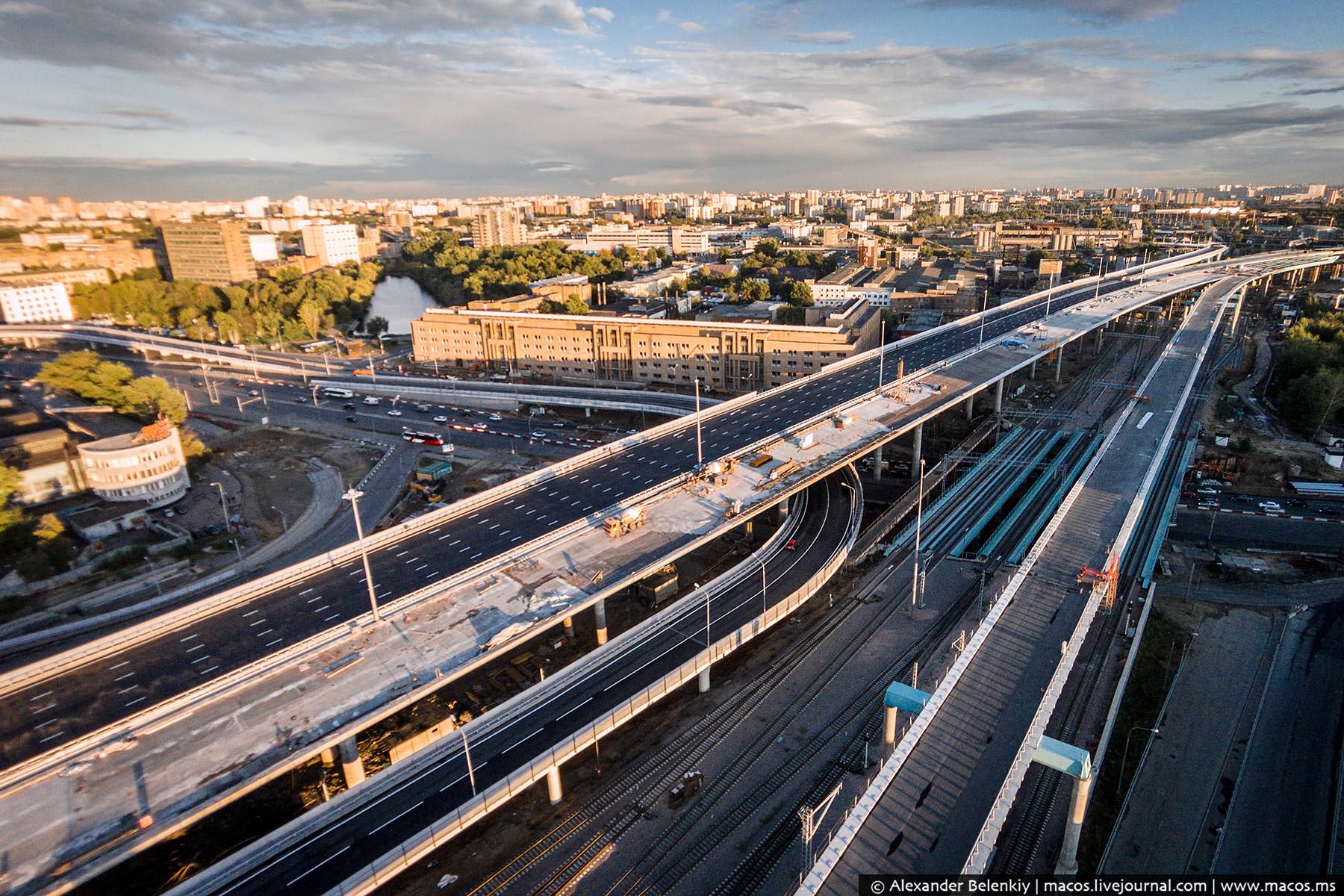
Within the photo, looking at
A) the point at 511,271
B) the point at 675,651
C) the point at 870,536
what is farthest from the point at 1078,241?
the point at 675,651

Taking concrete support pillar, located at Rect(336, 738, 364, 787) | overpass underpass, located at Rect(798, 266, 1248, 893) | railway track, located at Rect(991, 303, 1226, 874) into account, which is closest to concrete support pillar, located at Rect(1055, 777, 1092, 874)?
railway track, located at Rect(991, 303, 1226, 874)

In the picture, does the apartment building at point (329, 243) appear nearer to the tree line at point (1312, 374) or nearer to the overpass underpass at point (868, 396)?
the overpass underpass at point (868, 396)

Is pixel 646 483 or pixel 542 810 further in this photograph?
pixel 646 483

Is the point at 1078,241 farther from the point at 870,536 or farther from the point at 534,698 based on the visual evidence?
the point at 534,698

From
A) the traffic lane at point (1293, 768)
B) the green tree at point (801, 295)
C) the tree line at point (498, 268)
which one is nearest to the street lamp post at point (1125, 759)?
the traffic lane at point (1293, 768)

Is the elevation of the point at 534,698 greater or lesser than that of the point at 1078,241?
lesser

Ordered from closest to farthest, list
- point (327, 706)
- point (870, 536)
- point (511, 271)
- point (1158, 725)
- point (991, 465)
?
point (327, 706), point (1158, 725), point (870, 536), point (991, 465), point (511, 271)

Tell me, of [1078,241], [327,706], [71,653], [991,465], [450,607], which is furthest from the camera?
[1078,241]

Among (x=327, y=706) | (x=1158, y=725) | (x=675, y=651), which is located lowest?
(x=1158, y=725)

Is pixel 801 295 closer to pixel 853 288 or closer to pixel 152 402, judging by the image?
pixel 853 288
